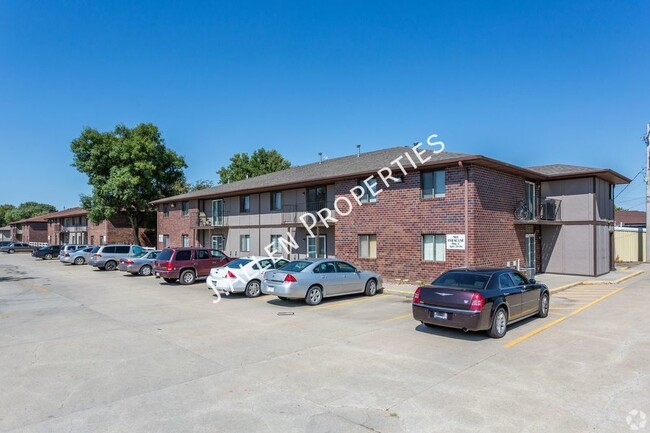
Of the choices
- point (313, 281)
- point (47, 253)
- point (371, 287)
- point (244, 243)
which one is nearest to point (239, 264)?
point (313, 281)

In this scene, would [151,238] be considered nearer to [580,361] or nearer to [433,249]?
[433,249]

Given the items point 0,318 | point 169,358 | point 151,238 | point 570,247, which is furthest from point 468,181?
point 151,238

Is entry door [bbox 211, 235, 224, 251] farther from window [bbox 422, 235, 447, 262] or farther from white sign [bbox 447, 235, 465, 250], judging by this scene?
white sign [bbox 447, 235, 465, 250]

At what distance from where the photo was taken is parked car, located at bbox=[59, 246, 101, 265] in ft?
112

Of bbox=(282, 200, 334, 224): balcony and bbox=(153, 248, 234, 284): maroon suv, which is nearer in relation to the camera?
bbox=(153, 248, 234, 284): maroon suv

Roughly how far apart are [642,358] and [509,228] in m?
12.6

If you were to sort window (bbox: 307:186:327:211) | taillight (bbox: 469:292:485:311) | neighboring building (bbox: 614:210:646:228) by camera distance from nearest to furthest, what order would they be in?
taillight (bbox: 469:292:485:311) < window (bbox: 307:186:327:211) < neighboring building (bbox: 614:210:646:228)

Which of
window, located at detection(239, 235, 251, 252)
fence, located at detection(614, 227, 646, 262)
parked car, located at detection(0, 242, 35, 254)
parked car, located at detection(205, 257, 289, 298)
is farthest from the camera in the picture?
parked car, located at detection(0, 242, 35, 254)

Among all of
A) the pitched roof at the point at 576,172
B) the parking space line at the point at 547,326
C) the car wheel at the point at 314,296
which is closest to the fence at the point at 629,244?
the pitched roof at the point at 576,172

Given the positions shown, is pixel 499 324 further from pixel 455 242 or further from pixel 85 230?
pixel 85 230

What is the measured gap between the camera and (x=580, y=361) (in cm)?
729

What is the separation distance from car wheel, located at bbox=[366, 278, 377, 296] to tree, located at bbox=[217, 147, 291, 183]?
43.8 m

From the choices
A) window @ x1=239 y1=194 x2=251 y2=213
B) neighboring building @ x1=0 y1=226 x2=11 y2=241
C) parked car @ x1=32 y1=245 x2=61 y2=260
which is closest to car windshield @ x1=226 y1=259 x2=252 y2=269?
window @ x1=239 y1=194 x2=251 y2=213

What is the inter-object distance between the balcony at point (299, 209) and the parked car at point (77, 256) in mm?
18207
